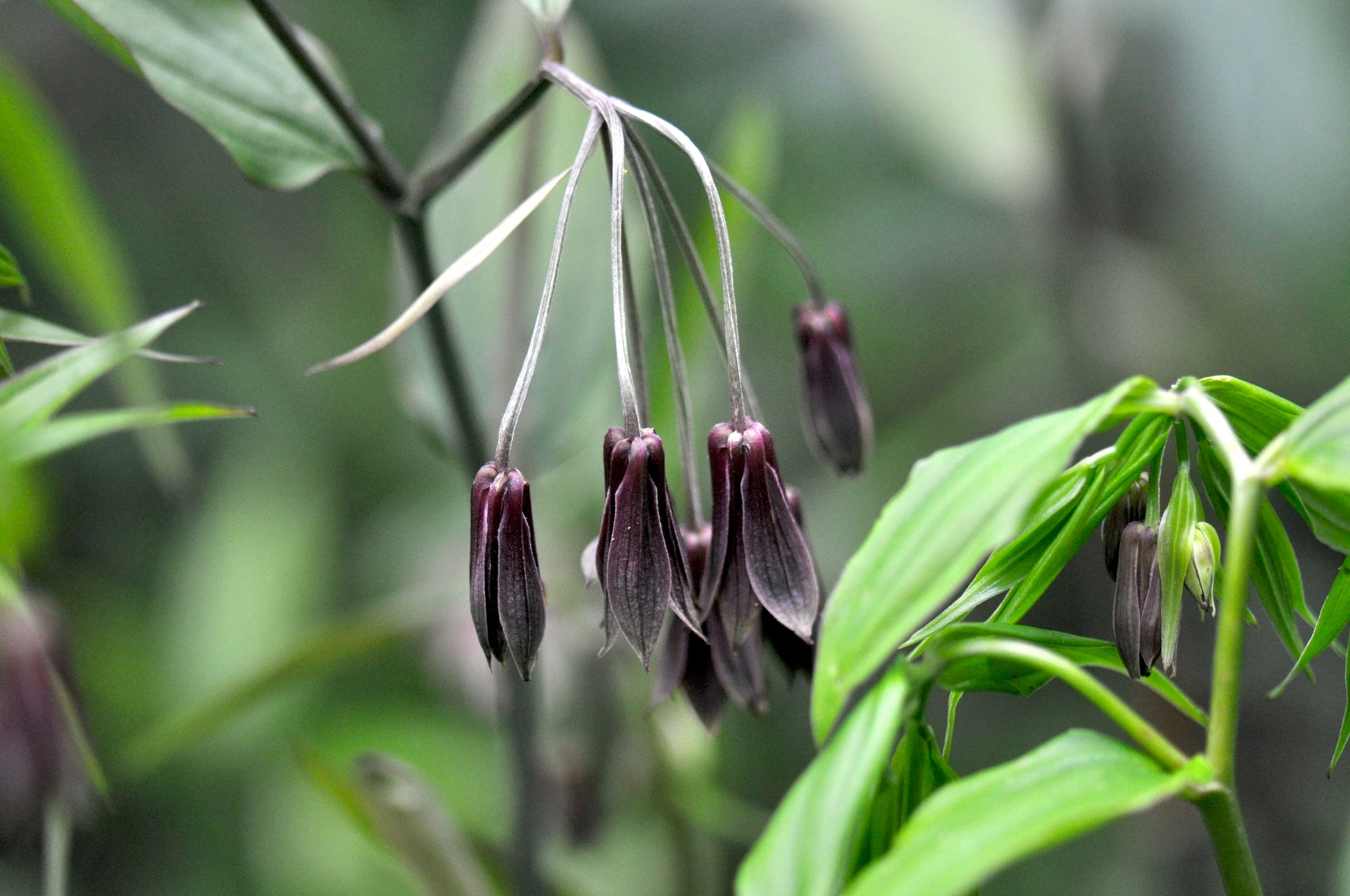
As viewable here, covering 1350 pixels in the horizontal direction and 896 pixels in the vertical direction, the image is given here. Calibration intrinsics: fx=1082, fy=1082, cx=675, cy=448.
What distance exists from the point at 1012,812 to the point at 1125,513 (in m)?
0.17

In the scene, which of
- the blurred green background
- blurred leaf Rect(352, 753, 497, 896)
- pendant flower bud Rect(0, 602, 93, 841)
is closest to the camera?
pendant flower bud Rect(0, 602, 93, 841)

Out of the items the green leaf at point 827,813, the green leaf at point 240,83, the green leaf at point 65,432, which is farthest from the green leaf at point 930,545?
the green leaf at point 240,83

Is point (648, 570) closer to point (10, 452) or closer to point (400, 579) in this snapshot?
point (10, 452)

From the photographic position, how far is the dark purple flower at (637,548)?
406mm

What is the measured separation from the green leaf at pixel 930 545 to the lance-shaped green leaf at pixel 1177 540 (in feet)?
0.26

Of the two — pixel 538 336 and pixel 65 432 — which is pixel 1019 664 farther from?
pixel 65 432

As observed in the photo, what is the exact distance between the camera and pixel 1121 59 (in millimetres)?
1764

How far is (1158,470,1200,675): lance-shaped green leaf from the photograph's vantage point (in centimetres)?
39

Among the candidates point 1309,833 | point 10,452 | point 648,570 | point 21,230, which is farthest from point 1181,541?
point 21,230

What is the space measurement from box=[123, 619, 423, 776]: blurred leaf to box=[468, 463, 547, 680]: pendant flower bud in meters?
0.46

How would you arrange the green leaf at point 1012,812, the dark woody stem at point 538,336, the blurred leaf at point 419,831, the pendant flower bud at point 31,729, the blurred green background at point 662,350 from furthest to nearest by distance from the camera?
the blurred green background at point 662,350 → the blurred leaf at point 419,831 → the pendant flower bud at point 31,729 → the dark woody stem at point 538,336 → the green leaf at point 1012,812

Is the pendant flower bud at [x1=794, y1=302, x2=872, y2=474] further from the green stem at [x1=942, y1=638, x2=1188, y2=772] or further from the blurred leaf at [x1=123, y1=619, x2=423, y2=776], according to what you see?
the blurred leaf at [x1=123, y1=619, x2=423, y2=776]

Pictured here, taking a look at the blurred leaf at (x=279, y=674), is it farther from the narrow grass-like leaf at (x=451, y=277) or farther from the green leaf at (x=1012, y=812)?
the green leaf at (x=1012, y=812)

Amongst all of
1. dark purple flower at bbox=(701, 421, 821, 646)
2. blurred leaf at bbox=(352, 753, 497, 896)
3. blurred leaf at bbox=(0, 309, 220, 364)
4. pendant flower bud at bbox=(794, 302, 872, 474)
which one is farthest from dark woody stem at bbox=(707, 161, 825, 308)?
blurred leaf at bbox=(352, 753, 497, 896)
